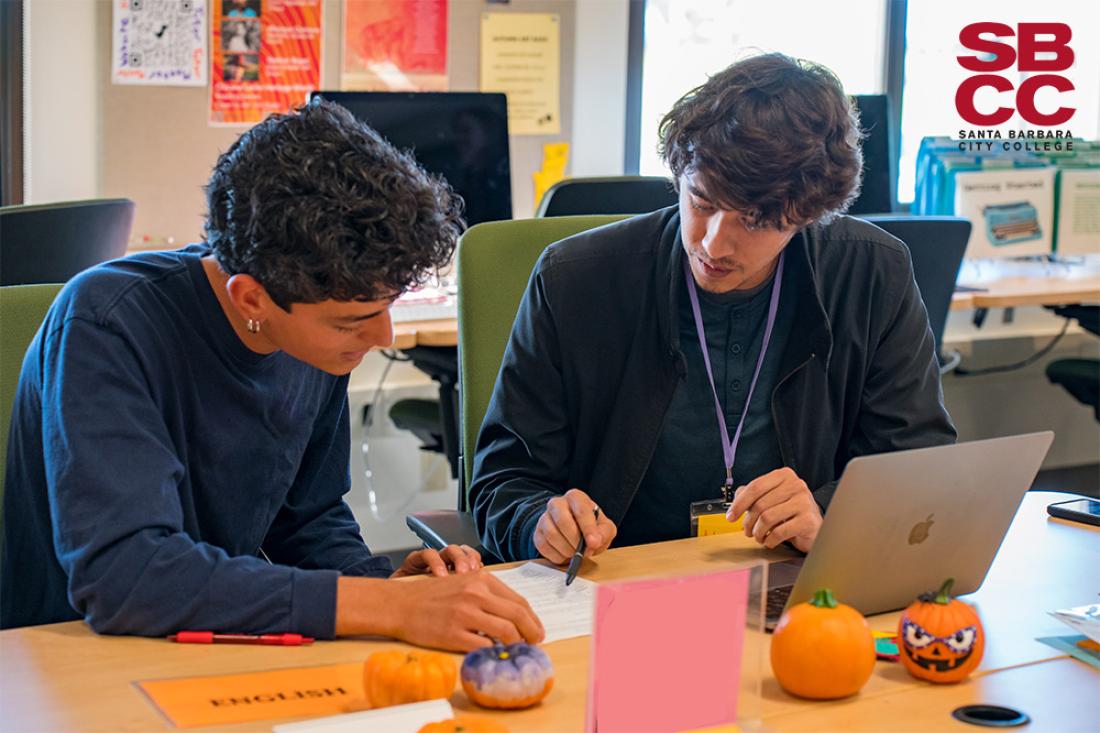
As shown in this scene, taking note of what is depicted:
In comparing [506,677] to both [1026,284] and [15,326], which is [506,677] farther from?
[1026,284]

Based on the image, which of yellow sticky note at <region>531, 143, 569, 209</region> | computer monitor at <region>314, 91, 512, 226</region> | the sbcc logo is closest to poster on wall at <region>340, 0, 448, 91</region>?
yellow sticky note at <region>531, 143, 569, 209</region>

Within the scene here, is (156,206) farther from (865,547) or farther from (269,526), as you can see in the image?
(865,547)

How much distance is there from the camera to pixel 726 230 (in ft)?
5.31

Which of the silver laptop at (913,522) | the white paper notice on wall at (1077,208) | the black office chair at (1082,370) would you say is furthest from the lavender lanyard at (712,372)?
the white paper notice on wall at (1077,208)

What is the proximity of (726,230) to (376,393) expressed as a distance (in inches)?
86.7

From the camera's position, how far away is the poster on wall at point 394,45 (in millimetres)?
3588

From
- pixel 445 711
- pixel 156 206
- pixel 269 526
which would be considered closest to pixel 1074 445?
pixel 156 206

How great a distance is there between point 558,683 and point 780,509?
43 cm

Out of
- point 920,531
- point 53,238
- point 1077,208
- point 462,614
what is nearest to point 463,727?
point 462,614

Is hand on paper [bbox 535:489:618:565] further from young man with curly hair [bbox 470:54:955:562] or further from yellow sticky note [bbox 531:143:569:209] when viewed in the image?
yellow sticky note [bbox 531:143:569:209]

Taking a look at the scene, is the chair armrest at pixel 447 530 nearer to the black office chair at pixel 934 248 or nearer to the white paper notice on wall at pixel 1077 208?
the black office chair at pixel 934 248

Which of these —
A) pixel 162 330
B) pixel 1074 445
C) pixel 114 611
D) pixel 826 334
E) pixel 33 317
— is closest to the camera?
pixel 114 611

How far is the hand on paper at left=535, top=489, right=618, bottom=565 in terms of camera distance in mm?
1451

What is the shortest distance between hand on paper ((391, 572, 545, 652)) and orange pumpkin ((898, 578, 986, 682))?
12.9 inches
